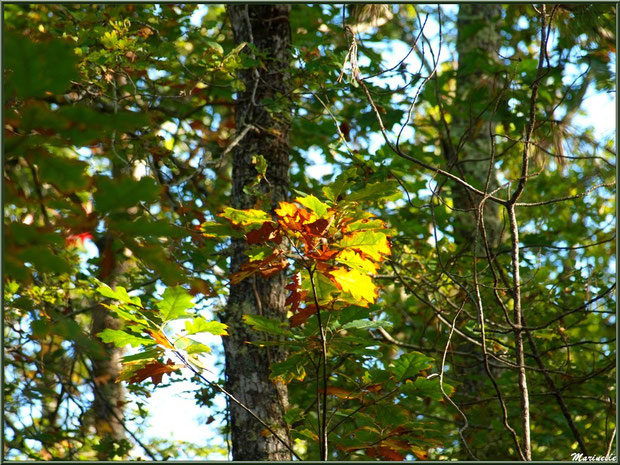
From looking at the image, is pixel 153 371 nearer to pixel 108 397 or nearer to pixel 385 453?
pixel 385 453

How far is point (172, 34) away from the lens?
3924 millimetres

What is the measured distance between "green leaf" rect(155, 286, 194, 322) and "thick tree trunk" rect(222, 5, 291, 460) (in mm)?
926

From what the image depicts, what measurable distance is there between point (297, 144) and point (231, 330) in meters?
2.22

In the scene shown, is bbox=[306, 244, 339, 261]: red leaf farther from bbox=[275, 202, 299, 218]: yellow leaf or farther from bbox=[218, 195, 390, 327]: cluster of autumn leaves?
bbox=[275, 202, 299, 218]: yellow leaf

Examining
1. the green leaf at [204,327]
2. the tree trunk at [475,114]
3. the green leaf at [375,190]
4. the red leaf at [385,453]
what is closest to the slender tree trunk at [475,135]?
the tree trunk at [475,114]

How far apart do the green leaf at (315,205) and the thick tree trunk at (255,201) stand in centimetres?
84

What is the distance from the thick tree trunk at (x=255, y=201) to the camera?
2.49 meters

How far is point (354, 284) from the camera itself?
1.80 meters

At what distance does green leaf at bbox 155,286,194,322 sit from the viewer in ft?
5.34

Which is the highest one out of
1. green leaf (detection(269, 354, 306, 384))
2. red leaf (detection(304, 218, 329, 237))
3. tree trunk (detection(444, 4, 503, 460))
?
tree trunk (detection(444, 4, 503, 460))

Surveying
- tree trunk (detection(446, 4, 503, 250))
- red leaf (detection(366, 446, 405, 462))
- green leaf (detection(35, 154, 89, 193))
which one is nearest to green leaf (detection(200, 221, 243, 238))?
A: red leaf (detection(366, 446, 405, 462))

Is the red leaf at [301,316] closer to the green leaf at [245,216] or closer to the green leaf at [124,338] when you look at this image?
the green leaf at [245,216]

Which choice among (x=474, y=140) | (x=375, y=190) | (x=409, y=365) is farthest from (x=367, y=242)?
(x=474, y=140)

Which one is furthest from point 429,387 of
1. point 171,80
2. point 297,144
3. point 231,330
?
point 297,144
